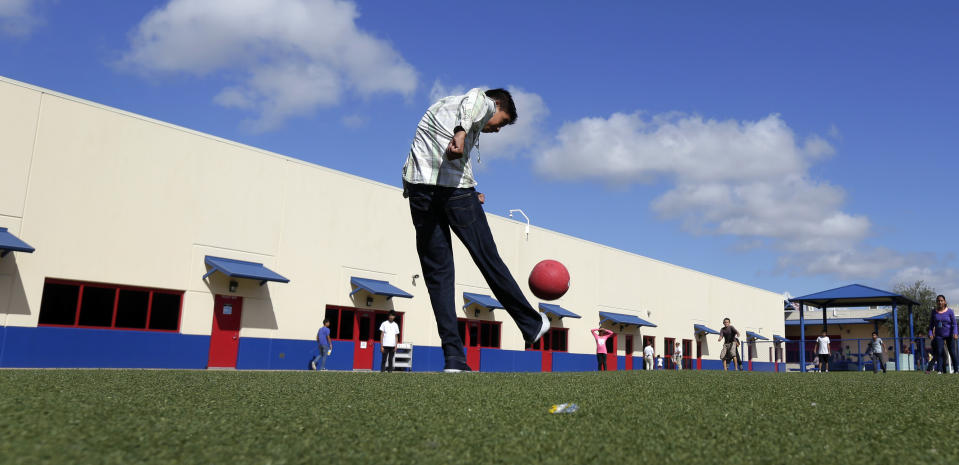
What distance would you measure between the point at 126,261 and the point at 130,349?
93.1 inches

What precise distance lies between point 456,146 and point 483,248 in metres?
0.77

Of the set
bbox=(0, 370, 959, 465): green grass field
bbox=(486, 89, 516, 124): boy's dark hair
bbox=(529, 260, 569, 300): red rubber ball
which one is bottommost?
bbox=(0, 370, 959, 465): green grass field

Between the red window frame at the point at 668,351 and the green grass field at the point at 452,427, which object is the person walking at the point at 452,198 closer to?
the green grass field at the point at 452,427

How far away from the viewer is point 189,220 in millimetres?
19062

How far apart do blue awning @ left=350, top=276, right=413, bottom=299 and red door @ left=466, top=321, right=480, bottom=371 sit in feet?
13.5

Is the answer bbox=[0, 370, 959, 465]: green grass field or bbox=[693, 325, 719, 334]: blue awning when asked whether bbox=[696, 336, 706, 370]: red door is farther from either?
bbox=[0, 370, 959, 465]: green grass field

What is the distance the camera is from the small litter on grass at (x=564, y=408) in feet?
8.30

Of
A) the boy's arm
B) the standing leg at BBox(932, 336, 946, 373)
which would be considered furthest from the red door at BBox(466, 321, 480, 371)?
the boy's arm

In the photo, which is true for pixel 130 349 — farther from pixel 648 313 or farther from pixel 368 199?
pixel 648 313

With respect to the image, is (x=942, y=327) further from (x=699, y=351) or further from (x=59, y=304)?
(x=699, y=351)

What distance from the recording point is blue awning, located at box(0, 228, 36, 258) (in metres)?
15.0

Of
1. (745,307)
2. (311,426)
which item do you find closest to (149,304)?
(311,426)

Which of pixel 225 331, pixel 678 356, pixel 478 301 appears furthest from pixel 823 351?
pixel 225 331

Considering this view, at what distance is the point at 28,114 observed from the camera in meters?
16.5
